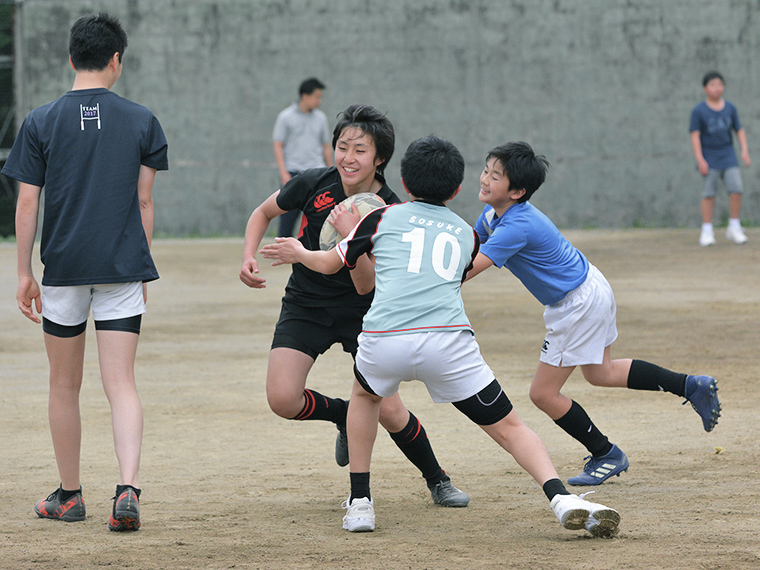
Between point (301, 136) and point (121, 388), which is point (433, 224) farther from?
point (301, 136)

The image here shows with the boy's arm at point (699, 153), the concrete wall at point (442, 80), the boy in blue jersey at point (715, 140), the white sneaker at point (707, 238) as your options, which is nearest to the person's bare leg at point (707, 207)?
the boy in blue jersey at point (715, 140)

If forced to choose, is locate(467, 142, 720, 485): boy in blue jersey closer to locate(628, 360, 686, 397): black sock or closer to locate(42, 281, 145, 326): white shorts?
locate(628, 360, 686, 397): black sock

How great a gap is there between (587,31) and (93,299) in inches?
536

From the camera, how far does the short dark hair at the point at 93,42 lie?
409 cm

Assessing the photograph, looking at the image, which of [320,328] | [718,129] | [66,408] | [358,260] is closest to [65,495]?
[66,408]

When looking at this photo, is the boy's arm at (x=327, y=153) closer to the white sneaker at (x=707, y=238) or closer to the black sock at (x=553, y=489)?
the white sneaker at (x=707, y=238)

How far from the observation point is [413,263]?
12.8ft

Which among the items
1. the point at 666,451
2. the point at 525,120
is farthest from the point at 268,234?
the point at 666,451

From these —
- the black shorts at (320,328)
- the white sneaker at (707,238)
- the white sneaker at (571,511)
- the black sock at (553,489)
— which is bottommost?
the white sneaker at (707,238)

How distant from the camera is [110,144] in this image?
4086mm

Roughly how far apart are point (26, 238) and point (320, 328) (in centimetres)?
129

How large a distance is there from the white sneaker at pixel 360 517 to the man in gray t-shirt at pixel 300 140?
28.6ft

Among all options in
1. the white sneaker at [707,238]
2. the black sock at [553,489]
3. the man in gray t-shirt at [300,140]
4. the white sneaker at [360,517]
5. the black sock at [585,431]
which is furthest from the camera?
the white sneaker at [707,238]

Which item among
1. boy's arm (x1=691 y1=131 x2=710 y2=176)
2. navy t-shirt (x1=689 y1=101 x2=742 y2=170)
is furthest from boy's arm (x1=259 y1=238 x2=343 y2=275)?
navy t-shirt (x1=689 y1=101 x2=742 y2=170)
